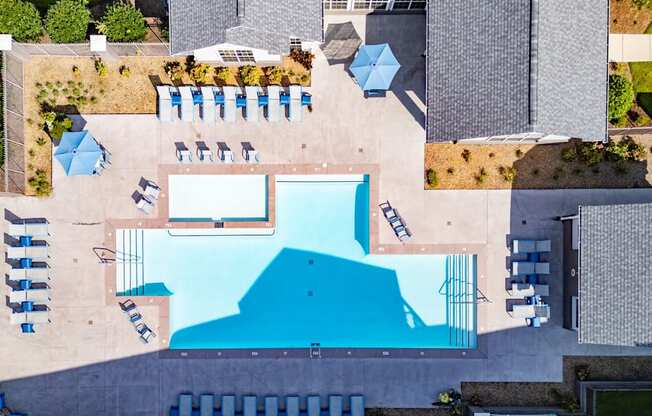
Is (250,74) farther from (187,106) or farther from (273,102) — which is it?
(187,106)

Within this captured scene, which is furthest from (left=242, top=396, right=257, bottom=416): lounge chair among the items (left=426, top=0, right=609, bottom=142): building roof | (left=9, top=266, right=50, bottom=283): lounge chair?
(left=426, top=0, right=609, bottom=142): building roof

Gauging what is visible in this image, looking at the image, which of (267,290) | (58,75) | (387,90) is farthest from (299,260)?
(58,75)

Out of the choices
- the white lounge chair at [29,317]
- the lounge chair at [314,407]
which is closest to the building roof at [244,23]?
the white lounge chair at [29,317]

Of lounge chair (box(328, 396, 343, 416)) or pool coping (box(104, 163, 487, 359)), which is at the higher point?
pool coping (box(104, 163, 487, 359))

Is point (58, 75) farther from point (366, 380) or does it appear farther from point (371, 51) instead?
point (366, 380)

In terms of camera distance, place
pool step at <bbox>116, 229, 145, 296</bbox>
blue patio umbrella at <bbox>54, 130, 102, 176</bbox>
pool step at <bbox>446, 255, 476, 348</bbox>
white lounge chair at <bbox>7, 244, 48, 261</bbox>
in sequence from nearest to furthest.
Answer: blue patio umbrella at <bbox>54, 130, 102, 176</bbox>
white lounge chair at <bbox>7, 244, 48, 261</bbox>
pool step at <bbox>116, 229, 145, 296</bbox>
pool step at <bbox>446, 255, 476, 348</bbox>

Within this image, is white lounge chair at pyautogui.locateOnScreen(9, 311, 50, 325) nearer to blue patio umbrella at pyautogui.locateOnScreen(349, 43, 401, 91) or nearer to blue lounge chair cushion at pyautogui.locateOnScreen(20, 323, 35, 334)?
blue lounge chair cushion at pyautogui.locateOnScreen(20, 323, 35, 334)

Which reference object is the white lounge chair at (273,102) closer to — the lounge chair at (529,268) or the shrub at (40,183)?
the shrub at (40,183)
